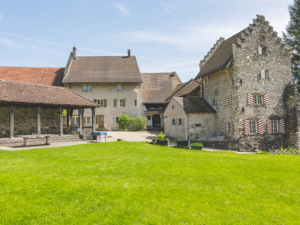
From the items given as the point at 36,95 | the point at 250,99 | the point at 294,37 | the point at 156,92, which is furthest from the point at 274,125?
the point at 36,95

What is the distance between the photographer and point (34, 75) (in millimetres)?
30797

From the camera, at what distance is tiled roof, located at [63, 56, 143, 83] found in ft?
98.4

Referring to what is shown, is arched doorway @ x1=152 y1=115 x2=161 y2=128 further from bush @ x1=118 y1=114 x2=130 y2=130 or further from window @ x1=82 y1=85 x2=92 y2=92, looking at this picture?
window @ x1=82 y1=85 x2=92 y2=92

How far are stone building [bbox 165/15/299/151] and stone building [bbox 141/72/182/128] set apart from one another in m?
12.5

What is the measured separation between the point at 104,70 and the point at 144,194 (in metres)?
28.7

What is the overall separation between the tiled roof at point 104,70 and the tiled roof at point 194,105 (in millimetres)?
10879

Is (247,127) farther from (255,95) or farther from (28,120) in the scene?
(28,120)

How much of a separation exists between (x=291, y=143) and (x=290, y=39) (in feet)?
46.4

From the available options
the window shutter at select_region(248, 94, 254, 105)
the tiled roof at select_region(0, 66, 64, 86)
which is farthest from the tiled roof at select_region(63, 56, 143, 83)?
the window shutter at select_region(248, 94, 254, 105)

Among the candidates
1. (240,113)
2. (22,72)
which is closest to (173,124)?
(240,113)

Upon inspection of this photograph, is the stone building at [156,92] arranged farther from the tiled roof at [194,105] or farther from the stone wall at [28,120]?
the stone wall at [28,120]

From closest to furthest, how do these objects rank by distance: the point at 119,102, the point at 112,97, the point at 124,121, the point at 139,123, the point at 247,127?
the point at 247,127, the point at 124,121, the point at 139,123, the point at 112,97, the point at 119,102

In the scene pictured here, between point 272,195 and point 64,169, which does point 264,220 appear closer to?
point 272,195

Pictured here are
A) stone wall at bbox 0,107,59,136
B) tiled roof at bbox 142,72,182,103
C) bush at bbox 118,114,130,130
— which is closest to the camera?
stone wall at bbox 0,107,59,136
